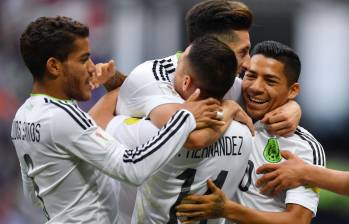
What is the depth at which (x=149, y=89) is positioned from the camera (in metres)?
3.57

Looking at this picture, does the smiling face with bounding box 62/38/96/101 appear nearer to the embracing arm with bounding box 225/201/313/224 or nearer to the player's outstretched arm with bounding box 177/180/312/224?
the player's outstretched arm with bounding box 177/180/312/224

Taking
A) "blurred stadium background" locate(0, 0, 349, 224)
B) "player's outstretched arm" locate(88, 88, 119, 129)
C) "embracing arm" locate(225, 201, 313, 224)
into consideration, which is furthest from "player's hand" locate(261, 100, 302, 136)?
"blurred stadium background" locate(0, 0, 349, 224)

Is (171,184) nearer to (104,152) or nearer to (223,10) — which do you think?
(104,152)

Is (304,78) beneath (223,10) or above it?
beneath

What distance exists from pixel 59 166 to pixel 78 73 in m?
0.42

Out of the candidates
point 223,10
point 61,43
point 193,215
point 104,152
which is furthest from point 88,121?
point 223,10

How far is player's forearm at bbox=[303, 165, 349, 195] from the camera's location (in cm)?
367

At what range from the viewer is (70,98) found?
3.56 m

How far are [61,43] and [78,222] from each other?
0.79 m

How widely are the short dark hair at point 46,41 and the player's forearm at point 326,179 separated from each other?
48.1 inches

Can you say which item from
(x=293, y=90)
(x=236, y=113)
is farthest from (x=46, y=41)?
(x=293, y=90)

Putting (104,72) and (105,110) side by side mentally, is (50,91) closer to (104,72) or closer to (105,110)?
(104,72)

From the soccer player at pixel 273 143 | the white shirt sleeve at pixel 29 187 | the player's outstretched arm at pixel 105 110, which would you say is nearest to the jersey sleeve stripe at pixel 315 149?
the soccer player at pixel 273 143

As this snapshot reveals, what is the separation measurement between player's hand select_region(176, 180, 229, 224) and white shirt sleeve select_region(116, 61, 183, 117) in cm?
42
